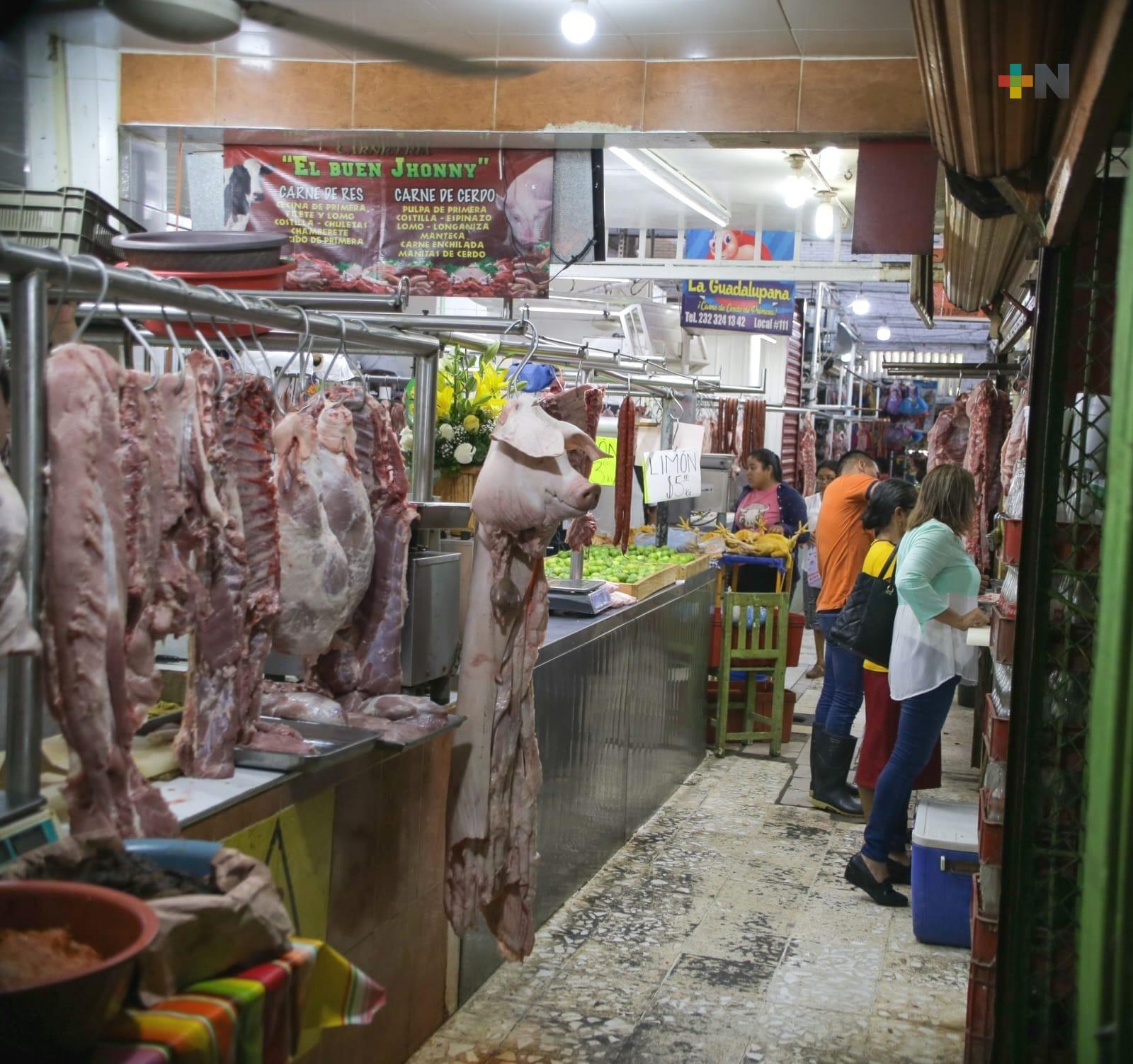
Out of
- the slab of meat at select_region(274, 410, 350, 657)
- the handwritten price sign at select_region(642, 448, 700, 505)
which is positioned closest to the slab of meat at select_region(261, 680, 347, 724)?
the slab of meat at select_region(274, 410, 350, 657)

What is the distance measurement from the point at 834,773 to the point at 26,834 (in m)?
5.64

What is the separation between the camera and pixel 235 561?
270cm

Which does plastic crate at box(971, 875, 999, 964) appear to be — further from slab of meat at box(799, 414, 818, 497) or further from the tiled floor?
slab of meat at box(799, 414, 818, 497)

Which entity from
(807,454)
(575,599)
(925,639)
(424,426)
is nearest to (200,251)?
(424,426)

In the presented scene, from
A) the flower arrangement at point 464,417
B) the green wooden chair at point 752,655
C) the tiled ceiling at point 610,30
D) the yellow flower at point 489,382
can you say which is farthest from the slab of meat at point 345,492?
the green wooden chair at point 752,655

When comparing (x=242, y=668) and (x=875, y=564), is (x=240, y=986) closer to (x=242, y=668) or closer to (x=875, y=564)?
(x=242, y=668)

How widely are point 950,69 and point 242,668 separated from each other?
81.4 inches

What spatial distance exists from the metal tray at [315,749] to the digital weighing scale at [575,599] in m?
2.45

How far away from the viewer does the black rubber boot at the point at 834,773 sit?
700 centimetres

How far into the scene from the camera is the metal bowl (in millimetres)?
3521

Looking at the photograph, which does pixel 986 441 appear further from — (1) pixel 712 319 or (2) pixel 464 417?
(1) pixel 712 319

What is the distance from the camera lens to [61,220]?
4836 mm

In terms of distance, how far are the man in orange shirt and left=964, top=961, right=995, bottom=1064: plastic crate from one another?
9.86 feet

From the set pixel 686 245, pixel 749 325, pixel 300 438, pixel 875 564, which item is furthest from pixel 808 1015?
pixel 686 245
